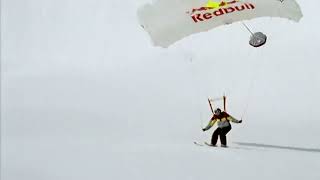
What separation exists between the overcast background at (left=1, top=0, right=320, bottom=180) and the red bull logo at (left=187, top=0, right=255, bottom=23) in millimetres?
1457

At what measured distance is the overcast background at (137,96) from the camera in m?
24.5

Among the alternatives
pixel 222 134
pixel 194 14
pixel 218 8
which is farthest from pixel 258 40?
pixel 222 134

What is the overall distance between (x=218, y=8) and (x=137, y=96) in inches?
520

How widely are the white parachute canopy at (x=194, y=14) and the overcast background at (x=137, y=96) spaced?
1261mm

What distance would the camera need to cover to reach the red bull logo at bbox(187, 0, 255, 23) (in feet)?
79.5

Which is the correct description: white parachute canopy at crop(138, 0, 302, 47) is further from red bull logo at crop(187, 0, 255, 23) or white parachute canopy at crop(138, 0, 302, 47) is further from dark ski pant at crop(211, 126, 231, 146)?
dark ski pant at crop(211, 126, 231, 146)

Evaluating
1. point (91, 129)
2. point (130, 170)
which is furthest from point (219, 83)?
point (130, 170)

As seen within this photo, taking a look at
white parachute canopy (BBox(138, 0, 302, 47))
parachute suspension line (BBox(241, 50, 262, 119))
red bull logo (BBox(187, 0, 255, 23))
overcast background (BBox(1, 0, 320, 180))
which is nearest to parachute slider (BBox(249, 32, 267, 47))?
white parachute canopy (BBox(138, 0, 302, 47))

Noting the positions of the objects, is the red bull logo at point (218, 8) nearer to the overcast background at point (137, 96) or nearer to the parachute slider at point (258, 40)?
the parachute slider at point (258, 40)

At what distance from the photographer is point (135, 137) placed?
28.9 meters

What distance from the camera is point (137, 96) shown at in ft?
121

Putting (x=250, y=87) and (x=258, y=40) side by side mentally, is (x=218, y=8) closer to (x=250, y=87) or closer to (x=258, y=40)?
(x=258, y=40)

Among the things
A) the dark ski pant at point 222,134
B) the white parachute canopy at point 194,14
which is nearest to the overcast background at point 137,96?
the dark ski pant at point 222,134

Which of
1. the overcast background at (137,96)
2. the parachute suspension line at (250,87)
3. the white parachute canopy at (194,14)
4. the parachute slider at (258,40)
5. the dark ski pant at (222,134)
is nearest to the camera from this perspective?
the parachute slider at (258,40)
